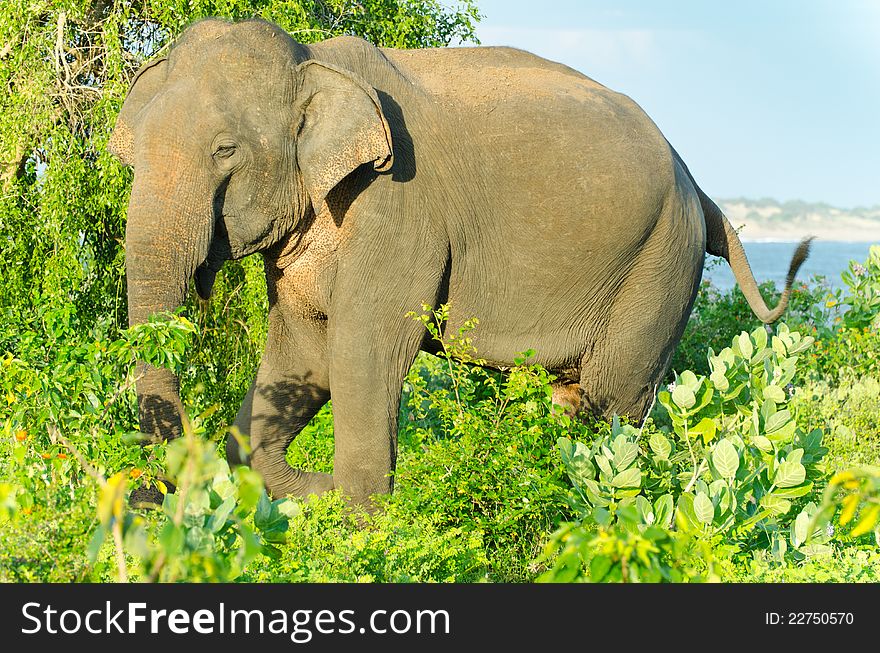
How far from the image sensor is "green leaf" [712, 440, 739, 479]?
17.3 feet

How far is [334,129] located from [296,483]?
2203mm

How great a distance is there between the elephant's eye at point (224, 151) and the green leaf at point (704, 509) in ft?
8.02

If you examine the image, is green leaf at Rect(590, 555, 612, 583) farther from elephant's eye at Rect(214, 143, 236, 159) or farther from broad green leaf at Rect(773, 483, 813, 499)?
elephant's eye at Rect(214, 143, 236, 159)

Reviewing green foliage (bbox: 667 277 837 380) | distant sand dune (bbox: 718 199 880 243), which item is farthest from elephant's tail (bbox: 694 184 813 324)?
distant sand dune (bbox: 718 199 880 243)

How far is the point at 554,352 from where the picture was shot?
6742 mm

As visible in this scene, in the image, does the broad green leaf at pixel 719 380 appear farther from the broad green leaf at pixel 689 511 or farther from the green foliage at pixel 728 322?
the green foliage at pixel 728 322

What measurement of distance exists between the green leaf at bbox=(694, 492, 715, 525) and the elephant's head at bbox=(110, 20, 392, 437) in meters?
1.99

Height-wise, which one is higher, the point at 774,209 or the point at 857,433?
the point at 774,209

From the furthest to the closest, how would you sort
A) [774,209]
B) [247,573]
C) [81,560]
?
[774,209] → [247,573] → [81,560]

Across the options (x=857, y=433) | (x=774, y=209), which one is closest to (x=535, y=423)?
(x=857, y=433)

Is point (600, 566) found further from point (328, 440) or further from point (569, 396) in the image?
point (328, 440)

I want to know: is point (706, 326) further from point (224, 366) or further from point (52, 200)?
point (52, 200)

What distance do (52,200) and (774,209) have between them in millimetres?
143402
